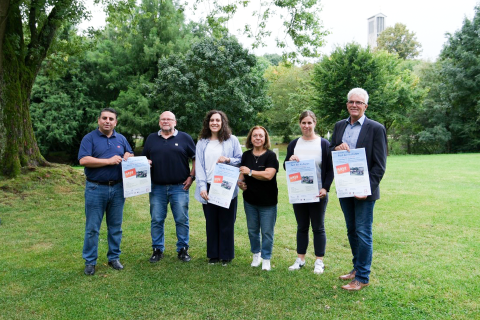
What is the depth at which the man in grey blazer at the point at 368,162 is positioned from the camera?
415 cm

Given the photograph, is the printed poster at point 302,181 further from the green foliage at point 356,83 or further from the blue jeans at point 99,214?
the green foliage at point 356,83

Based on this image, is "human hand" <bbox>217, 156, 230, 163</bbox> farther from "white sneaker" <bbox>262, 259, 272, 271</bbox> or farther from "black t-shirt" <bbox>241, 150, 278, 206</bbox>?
"white sneaker" <bbox>262, 259, 272, 271</bbox>

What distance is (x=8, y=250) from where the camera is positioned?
6086 millimetres

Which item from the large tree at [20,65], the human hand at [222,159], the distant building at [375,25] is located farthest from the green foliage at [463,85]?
the distant building at [375,25]

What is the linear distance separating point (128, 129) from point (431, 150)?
30.6 m

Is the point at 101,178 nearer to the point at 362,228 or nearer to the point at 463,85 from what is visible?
the point at 362,228

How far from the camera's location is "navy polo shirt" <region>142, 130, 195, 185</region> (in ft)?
17.1

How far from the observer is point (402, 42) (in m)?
61.6

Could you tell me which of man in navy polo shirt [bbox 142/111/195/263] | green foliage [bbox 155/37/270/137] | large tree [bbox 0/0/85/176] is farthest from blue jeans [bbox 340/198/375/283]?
green foliage [bbox 155/37/270/137]

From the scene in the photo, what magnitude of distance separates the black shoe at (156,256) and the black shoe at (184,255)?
291 millimetres

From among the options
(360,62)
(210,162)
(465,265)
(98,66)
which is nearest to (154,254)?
(210,162)

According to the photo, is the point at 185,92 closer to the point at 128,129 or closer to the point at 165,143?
the point at 128,129

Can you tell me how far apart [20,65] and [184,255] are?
939cm

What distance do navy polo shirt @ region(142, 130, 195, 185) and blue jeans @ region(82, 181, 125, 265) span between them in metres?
0.57
